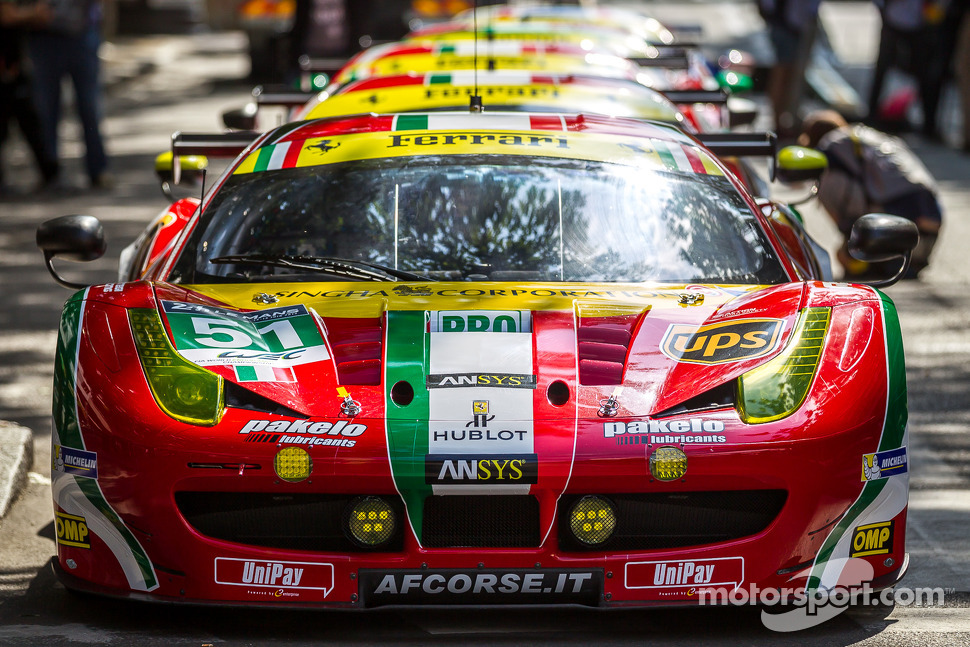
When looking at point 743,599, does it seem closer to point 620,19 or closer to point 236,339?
point 236,339

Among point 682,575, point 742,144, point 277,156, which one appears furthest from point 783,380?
point 742,144

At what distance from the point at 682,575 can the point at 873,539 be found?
55cm

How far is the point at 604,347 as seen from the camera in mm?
3906

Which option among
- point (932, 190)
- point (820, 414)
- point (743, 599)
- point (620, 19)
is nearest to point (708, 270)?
point (820, 414)

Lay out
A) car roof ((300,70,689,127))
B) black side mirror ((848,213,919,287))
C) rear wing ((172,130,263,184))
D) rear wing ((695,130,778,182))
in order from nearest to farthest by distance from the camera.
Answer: black side mirror ((848,213,919,287)) < rear wing ((695,130,778,182)) < rear wing ((172,130,263,184)) < car roof ((300,70,689,127))

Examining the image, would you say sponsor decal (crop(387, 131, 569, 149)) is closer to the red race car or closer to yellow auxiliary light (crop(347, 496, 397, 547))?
the red race car

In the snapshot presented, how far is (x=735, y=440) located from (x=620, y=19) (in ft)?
25.6

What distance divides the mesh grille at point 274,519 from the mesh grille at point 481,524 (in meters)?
0.09

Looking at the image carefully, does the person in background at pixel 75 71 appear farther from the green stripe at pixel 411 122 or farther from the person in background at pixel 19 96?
the green stripe at pixel 411 122

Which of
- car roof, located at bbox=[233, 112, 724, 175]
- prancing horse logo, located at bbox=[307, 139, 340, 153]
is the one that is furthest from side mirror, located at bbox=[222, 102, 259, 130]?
prancing horse logo, located at bbox=[307, 139, 340, 153]

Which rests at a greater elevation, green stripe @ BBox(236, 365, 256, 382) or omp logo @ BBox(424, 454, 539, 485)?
green stripe @ BBox(236, 365, 256, 382)

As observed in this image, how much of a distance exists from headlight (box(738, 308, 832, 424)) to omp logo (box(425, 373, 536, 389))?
0.54 metres

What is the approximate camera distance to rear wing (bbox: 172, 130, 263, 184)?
604cm

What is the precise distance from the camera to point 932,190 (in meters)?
8.60
